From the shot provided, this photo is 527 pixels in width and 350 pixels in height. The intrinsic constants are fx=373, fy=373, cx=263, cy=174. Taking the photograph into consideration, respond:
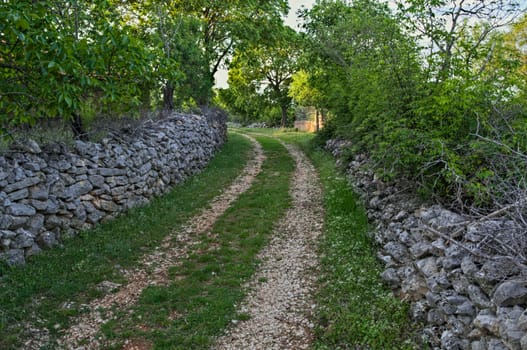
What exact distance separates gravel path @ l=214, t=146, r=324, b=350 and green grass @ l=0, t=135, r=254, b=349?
2562 millimetres

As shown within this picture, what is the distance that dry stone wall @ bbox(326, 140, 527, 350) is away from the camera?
3840 millimetres

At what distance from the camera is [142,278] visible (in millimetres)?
6938

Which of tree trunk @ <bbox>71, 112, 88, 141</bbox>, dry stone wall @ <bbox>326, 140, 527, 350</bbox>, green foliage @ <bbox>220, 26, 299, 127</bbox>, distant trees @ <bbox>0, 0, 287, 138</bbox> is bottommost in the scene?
dry stone wall @ <bbox>326, 140, 527, 350</bbox>

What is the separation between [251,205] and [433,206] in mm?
5875

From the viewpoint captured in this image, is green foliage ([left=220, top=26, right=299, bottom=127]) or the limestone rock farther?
green foliage ([left=220, top=26, right=299, bottom=127])

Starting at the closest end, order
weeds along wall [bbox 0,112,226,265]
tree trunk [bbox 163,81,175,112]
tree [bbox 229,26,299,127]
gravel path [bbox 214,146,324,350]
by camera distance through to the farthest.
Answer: gravel path [bbox 214,146,324,350]
weeds along wall [bbox 0,112,226,265]
tree trunk [bbox 163,81,175,112]
tree [bbox 229,26,299,127]

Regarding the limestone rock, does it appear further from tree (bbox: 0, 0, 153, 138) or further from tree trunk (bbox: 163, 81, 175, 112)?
tree trunk (bbox: 163, 81, 175, 112)

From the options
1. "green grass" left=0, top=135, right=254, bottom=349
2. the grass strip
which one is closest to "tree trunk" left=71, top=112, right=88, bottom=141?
"green grass" left=0, top=135, right=254, bottom=349

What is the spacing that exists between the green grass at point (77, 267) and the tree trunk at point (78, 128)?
2295 millimetres

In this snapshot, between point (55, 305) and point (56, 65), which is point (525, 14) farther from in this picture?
point (55, 305)

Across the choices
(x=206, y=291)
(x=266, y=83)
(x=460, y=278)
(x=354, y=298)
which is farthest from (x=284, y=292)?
(x=266, y=83)

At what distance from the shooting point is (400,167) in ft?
26.4

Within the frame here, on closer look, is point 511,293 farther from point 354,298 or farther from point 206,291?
point 206,291

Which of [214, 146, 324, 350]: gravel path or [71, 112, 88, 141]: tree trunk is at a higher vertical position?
[71, 112, 88, 141]: tree trunk
